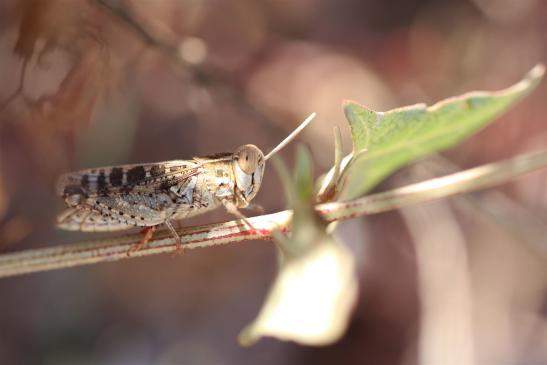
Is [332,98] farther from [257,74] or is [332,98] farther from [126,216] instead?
[126,216]

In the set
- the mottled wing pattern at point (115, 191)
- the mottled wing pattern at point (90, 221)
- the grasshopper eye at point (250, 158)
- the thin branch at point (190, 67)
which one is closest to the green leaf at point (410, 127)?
the grasshopper eye at point (250, 158)

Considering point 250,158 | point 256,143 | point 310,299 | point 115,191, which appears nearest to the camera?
point 310,299

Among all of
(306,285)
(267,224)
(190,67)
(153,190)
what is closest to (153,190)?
(153,190)

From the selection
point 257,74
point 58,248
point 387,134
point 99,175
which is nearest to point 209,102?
point 257,74

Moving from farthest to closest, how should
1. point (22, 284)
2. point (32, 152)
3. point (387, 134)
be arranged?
point (22, 284), point (32, 152), point (387, 134)

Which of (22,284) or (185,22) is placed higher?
(185,22)

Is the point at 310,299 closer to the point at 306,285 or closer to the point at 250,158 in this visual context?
the point at 306,285

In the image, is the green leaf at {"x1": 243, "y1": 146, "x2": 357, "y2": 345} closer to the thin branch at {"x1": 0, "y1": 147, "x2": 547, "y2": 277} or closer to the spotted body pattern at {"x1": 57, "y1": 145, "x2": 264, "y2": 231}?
the thin branch at {"x1": 0, "y1": 147, "x2": 547, "y2": 277}

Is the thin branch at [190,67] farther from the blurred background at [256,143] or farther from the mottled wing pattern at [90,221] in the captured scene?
the mottled wing pattern at [90,221]
